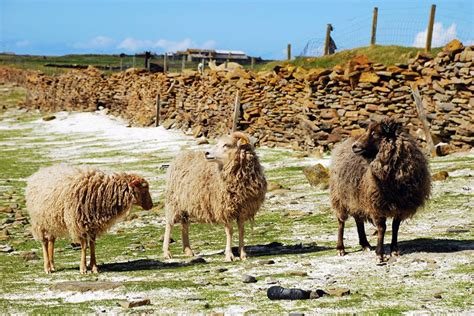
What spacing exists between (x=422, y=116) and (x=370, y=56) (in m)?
9.13

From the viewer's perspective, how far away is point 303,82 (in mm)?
31969

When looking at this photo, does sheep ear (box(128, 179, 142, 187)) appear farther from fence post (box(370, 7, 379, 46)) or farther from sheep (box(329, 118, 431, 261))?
fence post (box(370, 7, 379, 46))

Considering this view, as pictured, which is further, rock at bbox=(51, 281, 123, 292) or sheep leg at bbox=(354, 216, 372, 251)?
sheep leg at bbox=(354, 216, 372, 251)

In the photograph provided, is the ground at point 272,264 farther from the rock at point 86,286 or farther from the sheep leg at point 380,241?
the sheep leg at point 380,241

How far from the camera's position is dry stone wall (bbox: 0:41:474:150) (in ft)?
85.0

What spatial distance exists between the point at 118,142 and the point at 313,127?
13.2 meters

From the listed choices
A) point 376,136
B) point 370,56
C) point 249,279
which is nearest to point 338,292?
point 249,279

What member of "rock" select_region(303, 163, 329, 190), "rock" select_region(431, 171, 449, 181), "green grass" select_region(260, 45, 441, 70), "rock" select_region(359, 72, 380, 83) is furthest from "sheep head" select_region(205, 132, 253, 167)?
"green grass" select_region(260, 45, 441, 70)

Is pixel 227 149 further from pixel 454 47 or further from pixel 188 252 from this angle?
pixel 454 47

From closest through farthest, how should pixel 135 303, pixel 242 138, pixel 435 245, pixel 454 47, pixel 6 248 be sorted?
pixel 135 303 < pixel 435 245 < pixel 242 138 < pixel 6 248 < pixel 454 47

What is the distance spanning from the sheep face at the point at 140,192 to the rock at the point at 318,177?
863cm

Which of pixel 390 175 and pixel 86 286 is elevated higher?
pixel 390 175

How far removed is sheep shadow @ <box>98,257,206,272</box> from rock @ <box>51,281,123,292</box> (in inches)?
71.1

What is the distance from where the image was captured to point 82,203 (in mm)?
12602
